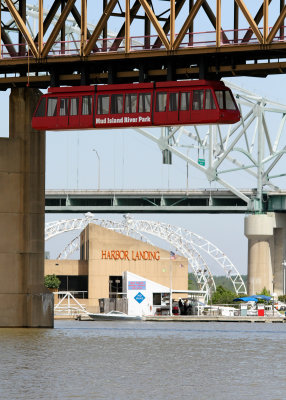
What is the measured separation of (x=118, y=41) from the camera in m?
87.1

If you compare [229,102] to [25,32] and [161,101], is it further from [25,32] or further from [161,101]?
[25,32]

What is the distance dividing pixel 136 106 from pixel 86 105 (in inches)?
143

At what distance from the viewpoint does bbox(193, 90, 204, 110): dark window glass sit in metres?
80.2

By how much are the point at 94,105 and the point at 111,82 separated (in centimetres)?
434

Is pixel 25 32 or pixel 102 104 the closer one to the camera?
pixel 102 104

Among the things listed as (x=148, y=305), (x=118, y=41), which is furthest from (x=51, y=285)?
(x=118, y=41)

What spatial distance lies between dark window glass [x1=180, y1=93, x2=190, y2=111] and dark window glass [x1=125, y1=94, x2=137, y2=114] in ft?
9.79

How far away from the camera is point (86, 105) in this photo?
8388 centimetres

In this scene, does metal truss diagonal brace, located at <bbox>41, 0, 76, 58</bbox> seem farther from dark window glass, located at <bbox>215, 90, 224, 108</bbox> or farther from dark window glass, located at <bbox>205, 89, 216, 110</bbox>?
dark window glass, located at <bbox>215, 90, 224, 108</bbox>

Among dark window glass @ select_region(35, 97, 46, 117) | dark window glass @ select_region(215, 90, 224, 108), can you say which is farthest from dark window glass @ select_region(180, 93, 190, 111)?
dark window glass @ select_region(35, 97, 46, 117)

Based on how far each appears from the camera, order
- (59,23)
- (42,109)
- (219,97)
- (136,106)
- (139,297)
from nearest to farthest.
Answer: (219,97)
(136,106)
(42,109)
(59,23)
(139,297)

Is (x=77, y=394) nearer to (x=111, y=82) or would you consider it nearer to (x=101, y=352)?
(x=101, y=352)

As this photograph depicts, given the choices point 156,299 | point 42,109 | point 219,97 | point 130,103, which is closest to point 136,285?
point 156,299

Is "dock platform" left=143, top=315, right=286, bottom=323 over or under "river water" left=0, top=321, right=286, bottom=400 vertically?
over
